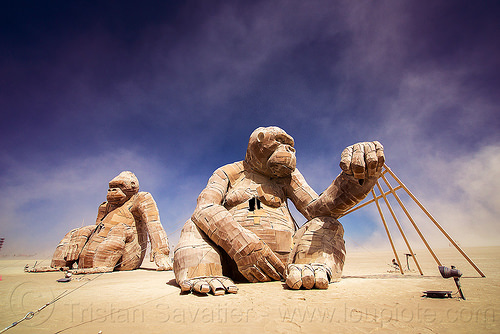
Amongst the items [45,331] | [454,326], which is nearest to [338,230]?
[454,326]

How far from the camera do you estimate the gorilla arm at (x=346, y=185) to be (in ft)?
7.18

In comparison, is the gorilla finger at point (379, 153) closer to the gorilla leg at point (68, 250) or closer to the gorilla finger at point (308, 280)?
the gorilla finger at point (308, 280)

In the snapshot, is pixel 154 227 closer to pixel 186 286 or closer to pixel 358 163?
pixel 186 286

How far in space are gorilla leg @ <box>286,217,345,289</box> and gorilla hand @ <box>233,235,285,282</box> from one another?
22 centimetres

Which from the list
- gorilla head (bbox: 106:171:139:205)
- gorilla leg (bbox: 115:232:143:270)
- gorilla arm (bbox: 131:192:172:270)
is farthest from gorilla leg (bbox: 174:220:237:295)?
gorilla head (bbox: 106:171:139:205)

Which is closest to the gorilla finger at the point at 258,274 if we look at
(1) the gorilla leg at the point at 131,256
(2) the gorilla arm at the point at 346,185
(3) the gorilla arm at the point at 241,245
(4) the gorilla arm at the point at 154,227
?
(3) the gorilla arm at the point at 241,245

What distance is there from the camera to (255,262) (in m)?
2.35

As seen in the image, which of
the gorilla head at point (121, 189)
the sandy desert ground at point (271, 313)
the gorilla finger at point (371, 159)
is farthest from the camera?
the gorilla head at point (121, 189)

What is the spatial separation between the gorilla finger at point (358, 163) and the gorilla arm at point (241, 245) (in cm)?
109

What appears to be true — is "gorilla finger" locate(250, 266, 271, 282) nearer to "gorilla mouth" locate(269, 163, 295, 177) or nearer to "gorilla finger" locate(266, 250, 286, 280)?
"gorilla finger" locate(266, 250, 286, 280)

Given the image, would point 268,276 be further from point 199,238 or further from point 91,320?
point 91,320

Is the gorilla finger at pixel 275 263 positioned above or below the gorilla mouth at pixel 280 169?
below

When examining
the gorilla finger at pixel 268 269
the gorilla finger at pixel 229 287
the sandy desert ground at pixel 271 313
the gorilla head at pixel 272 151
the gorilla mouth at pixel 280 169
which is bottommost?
the sandy desert ground at pixel 271 313

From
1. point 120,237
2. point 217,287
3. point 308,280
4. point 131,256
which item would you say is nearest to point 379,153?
point 308,280
